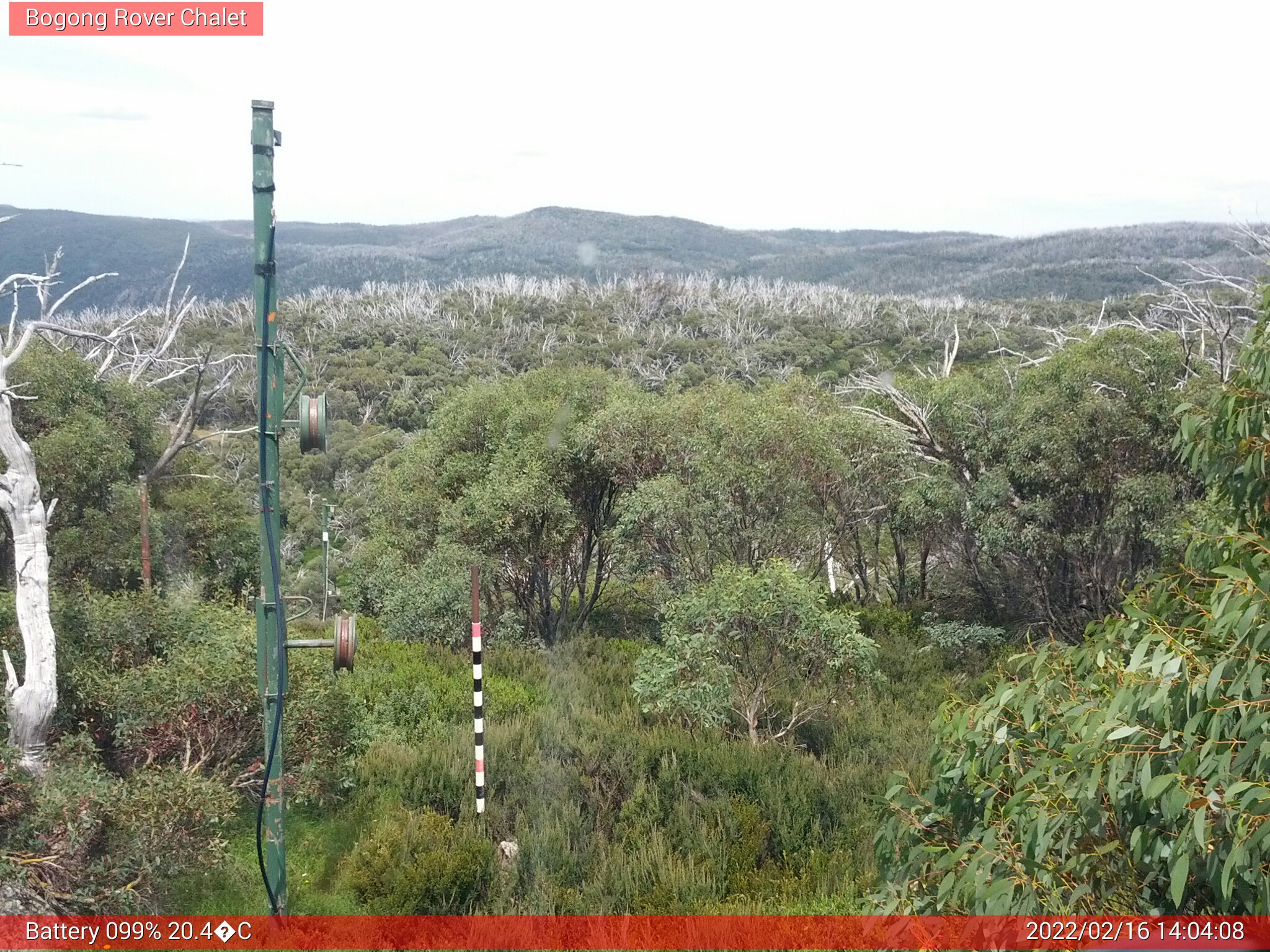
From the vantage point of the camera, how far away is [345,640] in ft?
16.4

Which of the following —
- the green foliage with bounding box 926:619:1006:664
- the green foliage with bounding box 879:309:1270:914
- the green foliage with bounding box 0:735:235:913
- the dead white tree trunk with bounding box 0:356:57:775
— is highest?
the green foliage with bounding box 879:309:1270:914

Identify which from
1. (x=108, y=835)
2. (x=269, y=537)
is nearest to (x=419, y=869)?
(x=108, y=835)

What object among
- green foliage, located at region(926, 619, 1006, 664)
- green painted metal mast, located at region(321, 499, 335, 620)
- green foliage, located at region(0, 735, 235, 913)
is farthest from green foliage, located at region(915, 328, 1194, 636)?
green foliage, located at region(0, 735, 235, 913)

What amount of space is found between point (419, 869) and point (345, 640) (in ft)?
6.04

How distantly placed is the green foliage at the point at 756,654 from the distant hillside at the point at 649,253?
25.4ft

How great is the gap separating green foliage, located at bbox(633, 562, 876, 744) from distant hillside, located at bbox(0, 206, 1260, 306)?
25.4 ft

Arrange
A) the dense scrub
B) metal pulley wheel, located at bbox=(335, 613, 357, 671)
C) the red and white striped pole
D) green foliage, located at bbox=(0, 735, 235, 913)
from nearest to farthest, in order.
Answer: the dense scrub
metal pulley wheel, located at bbox=(335, 613, 357, 671)
green foliage, located at bbox=(0, 735, 235, 913)
the red and white striped pole

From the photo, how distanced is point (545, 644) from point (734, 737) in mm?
4798

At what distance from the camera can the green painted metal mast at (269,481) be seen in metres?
4.86

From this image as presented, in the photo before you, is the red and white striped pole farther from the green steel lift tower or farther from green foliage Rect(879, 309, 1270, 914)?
green foliage Rect(879, 309, 1270, 914)

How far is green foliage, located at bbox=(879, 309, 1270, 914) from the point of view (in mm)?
2416

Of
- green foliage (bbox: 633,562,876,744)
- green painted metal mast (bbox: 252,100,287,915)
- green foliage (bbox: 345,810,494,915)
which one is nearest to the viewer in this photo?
green painted metal mast (bbox: 252,100,287,915)

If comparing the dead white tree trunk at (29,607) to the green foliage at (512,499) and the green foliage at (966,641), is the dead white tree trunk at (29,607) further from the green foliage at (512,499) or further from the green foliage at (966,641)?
the green foliage at (966,641)

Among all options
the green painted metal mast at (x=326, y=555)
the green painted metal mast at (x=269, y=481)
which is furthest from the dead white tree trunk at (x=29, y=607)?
the green painted metal mast at (x=269, y=481)
